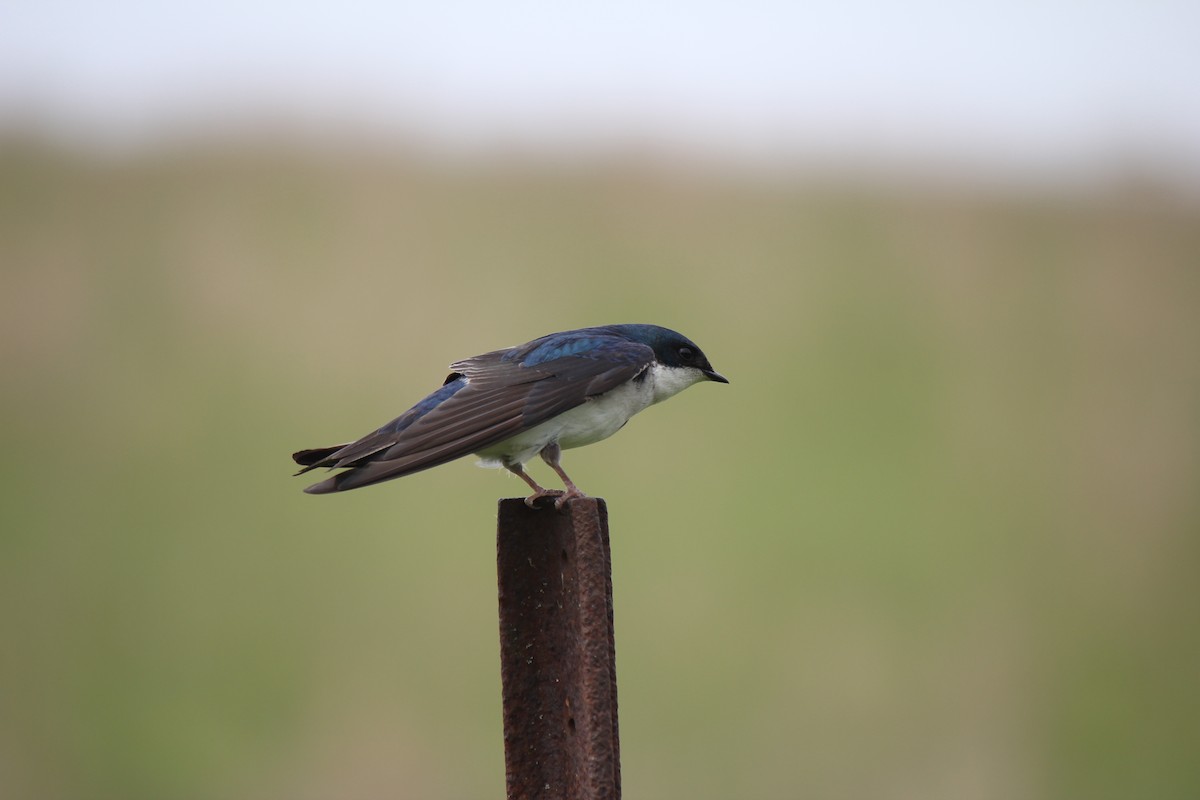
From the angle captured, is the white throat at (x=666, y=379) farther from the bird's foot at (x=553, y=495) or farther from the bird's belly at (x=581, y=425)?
the bird's foot at (x=553, y=495)

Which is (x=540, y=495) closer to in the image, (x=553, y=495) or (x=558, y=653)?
(x=553, y=495)

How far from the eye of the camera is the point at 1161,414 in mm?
11117

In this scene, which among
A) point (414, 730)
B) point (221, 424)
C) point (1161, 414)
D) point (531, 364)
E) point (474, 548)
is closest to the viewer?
point (531, 364)

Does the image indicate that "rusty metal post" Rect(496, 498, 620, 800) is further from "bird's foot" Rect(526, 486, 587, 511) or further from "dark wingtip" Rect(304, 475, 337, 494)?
"dark wingtip" Rect(304, 475, 337, 494)

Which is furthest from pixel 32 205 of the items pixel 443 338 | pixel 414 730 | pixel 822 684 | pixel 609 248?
pixel 822 684

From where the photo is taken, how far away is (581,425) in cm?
403

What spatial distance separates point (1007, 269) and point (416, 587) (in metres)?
6.98

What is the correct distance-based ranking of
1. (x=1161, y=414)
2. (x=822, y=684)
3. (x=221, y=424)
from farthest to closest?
(x=1161, y=414) < (x=221, y=424) < (x=822, y=684)

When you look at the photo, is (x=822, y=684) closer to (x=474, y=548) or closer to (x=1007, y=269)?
(x=474, y=548)

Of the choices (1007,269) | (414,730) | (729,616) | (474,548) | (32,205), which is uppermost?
(32,205)

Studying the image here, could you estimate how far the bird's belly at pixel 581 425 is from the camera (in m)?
3.88

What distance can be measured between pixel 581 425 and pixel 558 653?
63.7 inches

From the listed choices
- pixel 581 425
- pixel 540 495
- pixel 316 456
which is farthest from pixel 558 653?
A: pixel 581 425

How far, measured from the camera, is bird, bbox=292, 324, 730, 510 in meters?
3.30
